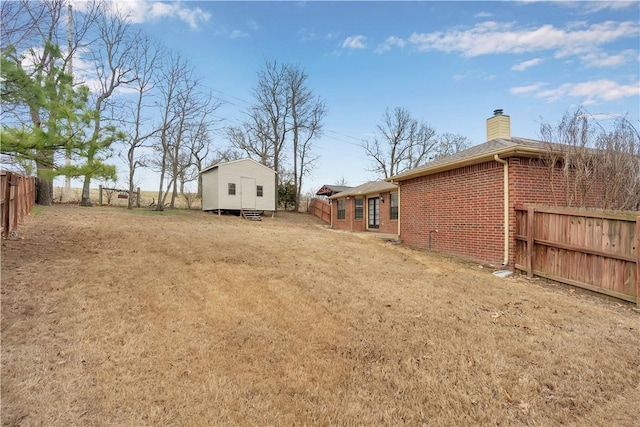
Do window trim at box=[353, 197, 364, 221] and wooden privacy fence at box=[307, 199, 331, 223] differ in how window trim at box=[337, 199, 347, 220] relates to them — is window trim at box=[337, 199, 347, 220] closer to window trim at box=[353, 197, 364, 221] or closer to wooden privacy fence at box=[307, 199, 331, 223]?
window trim at box=[353, 197, 364, 221]

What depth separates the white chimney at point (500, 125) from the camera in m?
11.2

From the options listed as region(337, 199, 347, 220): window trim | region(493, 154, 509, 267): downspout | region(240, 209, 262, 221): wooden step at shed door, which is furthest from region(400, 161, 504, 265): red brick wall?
region(240, 209, 262, 221): wooden step at shed door

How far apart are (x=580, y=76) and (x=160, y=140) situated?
21.1 metres

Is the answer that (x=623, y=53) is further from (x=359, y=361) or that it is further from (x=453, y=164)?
(x=359, y=361)

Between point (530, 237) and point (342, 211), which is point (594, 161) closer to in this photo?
point (530, 237)

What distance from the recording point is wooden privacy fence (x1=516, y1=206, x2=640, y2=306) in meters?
5.41

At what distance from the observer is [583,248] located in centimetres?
607

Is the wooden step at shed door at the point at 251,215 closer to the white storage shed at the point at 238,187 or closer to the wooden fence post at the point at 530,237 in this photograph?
the white storage shed at the point at 238,187

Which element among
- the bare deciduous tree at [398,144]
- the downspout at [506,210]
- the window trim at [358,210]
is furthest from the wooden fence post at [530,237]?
the bare deciduous tree at [398,144]

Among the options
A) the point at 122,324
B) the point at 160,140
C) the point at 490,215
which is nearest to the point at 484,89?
the point at 490,215

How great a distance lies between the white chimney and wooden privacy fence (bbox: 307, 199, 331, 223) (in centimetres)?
1483

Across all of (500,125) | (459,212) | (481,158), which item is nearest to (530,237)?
(481,158)

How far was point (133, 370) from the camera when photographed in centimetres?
302

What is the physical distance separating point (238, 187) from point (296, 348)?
18666 mm
